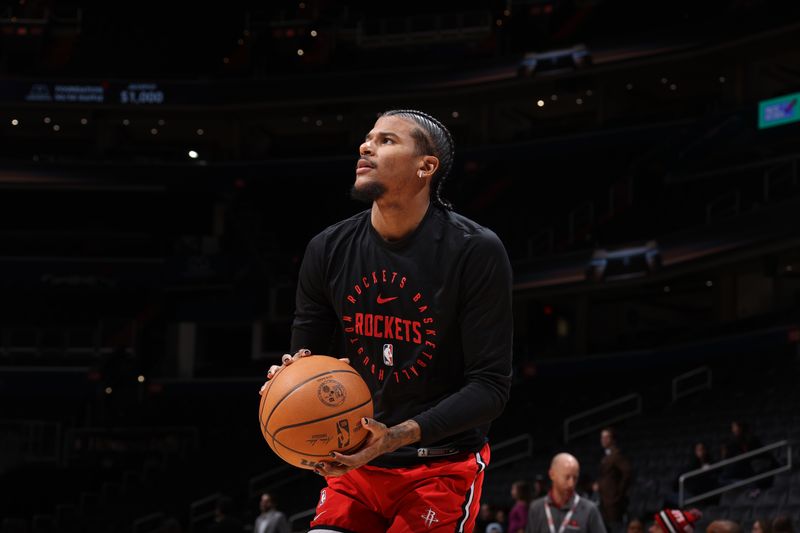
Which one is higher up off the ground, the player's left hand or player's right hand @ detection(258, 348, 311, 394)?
player's right hand @ detection(258, 348, 311, 394)

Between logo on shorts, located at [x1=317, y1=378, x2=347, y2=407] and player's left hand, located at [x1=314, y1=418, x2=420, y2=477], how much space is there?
115mm

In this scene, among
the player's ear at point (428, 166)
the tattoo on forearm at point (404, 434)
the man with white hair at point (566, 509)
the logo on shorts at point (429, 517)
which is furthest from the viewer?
the man with white hair at point (566, 509)

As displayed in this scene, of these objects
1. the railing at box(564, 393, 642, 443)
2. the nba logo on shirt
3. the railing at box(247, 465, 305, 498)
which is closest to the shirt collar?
the nba logo on shirt

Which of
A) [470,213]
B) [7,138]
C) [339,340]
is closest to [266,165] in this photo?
[470,213]

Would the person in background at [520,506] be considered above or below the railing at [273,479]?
above

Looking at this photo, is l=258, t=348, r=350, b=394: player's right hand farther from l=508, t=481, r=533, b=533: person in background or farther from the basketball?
l=508, t=481, r=533, b=533: person in background

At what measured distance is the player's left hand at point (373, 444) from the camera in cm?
399

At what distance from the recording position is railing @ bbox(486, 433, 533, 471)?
84.5 ft

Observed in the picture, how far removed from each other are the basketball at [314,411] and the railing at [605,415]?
21.8 meters

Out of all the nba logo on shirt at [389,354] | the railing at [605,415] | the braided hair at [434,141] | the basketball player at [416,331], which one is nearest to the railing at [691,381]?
the railing at [605,415]

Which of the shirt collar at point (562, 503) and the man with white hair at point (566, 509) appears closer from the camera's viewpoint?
the man with white hair at point (566, 509)

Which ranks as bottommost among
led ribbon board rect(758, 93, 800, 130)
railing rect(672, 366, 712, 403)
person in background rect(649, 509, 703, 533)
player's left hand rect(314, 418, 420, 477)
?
railing rect(672, 366, 712, 403)

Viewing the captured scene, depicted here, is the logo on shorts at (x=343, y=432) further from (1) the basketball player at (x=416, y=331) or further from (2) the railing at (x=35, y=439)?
(2) the railing at (x=35, y=439)

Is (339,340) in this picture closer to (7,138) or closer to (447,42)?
(447,42)
